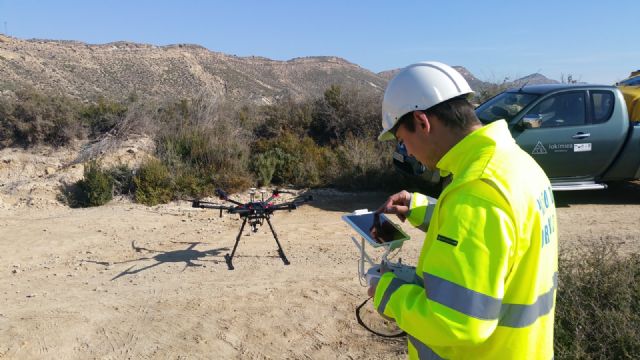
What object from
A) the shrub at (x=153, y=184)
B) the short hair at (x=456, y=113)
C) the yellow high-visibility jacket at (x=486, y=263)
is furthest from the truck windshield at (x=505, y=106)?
the yellow high-visibility jacket at (x=486, y=263)

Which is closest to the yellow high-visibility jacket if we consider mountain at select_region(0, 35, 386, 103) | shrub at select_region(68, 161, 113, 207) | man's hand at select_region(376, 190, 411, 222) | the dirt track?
man's hand at select_region(376, 190, 411, 222)

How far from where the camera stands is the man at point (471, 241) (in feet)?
4.40

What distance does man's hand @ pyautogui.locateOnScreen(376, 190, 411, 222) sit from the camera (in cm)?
257

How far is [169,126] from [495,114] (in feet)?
24.3

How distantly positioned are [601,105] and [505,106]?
1.57 meters

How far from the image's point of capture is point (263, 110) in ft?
47.3

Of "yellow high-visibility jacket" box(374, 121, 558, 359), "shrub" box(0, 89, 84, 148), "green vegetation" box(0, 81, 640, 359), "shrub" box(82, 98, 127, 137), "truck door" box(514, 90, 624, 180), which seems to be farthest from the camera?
"shrub" box(82, 98, 127, 137)

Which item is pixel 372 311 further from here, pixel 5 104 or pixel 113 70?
pixel 113 70

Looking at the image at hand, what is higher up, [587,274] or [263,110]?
[263,110]

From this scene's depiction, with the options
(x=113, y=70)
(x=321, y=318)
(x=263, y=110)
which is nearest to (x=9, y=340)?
(x=321, y=318)

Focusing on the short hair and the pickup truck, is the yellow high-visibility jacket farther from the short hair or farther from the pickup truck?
the pickup truck

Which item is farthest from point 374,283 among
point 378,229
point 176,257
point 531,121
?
point 531,121

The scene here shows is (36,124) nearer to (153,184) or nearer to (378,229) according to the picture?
(153,184)

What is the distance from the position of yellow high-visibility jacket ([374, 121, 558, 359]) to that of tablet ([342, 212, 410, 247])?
798 mm
